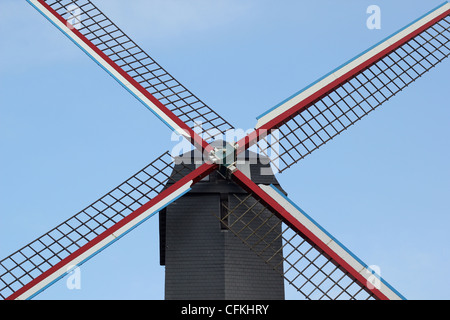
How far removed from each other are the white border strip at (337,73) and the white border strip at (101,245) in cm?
228

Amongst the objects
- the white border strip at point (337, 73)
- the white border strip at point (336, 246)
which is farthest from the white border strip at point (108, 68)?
the white border strip at point (336, 246)

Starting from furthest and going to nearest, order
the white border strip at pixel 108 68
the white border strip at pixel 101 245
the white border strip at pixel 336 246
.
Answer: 1. the white border strip at pixel 108 68
2. the white border strip at pixel 336 246
3. the white border strip at pixel 101 245

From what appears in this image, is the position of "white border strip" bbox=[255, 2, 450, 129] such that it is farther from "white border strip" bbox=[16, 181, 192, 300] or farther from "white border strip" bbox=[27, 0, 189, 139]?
"white border strip" bbox=[16, 181, 192, 300]

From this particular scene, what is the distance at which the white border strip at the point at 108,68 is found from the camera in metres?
17.4

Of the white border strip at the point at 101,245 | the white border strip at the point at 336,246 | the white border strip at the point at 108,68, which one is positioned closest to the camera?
the white border strip at the point at 101,245

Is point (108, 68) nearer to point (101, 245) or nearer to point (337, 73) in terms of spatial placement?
point (101, 245)

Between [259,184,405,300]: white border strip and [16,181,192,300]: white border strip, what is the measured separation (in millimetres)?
1886

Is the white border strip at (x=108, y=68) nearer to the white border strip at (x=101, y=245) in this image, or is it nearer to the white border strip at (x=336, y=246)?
the white border strip at (x=101, y=245)

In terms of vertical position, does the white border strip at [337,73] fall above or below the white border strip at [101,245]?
above

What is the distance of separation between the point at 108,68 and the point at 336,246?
606cm

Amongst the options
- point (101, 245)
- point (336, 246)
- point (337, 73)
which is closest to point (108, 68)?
point (101, 245)

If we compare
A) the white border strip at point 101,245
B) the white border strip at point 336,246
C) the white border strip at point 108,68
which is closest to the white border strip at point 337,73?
the white border strip at point 336,246

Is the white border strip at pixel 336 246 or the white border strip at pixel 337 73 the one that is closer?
the white border strip at pixel 336 246
